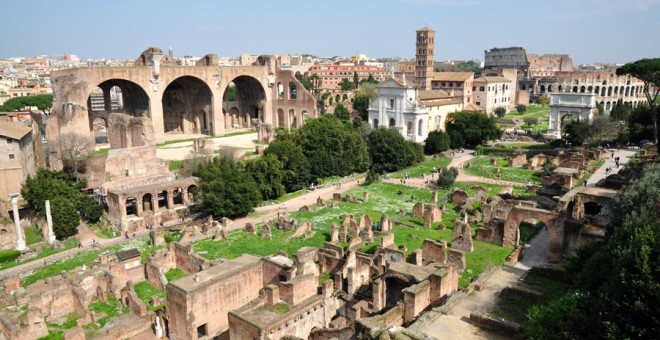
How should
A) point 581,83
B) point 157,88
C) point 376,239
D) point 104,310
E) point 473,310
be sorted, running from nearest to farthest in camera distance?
point 473,310 < point 104,310 < point 376,239 < point 157,88 < point 581,83

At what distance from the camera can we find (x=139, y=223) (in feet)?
102

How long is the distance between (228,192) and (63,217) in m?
9.67

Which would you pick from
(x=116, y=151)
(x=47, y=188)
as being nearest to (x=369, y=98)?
(x=116, y=151)

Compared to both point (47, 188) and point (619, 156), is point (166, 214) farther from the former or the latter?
point (619, 156)

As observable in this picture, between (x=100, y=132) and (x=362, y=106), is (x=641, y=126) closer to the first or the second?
(x=362, y=106)

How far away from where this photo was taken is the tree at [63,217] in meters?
28.4

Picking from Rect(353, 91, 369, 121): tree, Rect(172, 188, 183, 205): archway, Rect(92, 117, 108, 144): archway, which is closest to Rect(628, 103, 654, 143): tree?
Rect(353, 91, 369, 121): tree

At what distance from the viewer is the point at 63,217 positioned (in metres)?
28.6

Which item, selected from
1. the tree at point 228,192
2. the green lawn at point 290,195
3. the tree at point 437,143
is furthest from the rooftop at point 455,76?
the tree at point 228,192

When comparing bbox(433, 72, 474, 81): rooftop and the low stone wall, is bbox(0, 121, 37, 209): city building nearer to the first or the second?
the low stone wall

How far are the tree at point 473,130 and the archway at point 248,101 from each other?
87.3ft

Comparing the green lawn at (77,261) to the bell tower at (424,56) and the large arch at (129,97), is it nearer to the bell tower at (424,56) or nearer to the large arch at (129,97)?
the large arch at (129,97)

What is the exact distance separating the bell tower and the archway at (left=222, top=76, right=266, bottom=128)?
2305 cm

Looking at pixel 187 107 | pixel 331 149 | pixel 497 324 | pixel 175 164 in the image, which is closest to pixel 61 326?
pixel 497 324
